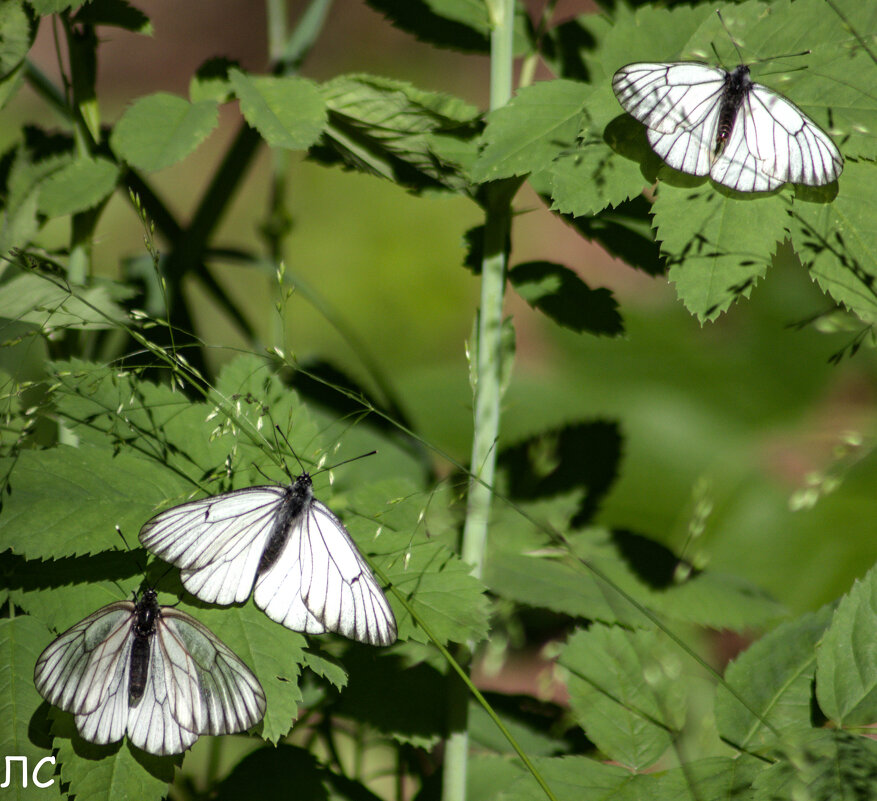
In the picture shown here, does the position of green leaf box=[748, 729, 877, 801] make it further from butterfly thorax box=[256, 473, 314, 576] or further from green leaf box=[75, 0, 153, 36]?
green leaf box=[75, 0, 153, 36]

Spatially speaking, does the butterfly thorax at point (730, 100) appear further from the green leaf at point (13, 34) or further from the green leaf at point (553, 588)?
the green leaf at point (13, 34)

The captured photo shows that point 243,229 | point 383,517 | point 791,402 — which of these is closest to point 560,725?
point 383,517

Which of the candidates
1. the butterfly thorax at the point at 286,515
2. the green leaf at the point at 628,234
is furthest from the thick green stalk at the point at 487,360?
the butterfly thorax at the point at 286,515

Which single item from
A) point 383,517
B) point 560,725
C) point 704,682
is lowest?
point 560,725

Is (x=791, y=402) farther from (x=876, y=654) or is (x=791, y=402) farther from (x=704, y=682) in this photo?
(x=876, y=654)

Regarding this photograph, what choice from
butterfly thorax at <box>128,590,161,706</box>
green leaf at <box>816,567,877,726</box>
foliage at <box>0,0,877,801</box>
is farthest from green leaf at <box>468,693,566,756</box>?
butterfly thorax at <box>128,590,161,706</box>

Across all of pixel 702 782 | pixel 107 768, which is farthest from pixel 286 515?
pixel 702 782
